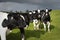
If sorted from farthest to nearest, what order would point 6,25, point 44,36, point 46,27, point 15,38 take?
point 46,27, point 44,36, point 15,38, point 6,25

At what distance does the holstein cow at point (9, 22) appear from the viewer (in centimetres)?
1834

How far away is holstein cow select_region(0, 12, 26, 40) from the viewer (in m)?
18.3

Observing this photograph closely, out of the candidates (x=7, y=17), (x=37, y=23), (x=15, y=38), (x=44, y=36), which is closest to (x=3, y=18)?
(x=7, y=17)

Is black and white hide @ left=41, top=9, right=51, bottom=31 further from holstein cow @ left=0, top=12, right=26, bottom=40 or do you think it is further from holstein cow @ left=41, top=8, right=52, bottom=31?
holstein cow @ left=0, top=12, right=26, bottom=40

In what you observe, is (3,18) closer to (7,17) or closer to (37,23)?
(7,17)

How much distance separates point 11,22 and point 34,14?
1134 cm

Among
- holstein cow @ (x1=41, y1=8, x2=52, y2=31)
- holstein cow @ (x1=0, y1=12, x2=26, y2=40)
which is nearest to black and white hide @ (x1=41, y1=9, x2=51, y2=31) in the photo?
holstein cow @ (x1=41, y1=8, x2=52, y2=31)

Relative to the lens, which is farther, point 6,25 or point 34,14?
point 34,14

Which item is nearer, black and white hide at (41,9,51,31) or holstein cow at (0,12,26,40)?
holstein cow at (0,12,26,40)

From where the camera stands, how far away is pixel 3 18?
1862cm

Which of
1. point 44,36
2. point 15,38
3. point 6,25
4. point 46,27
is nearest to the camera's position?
point 6,25

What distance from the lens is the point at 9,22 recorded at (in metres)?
18.9

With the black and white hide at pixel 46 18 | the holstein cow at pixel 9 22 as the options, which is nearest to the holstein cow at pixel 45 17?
the black and white hide at pixel 46 18

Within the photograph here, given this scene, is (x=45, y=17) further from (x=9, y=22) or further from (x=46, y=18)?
(x=9, y=22)
